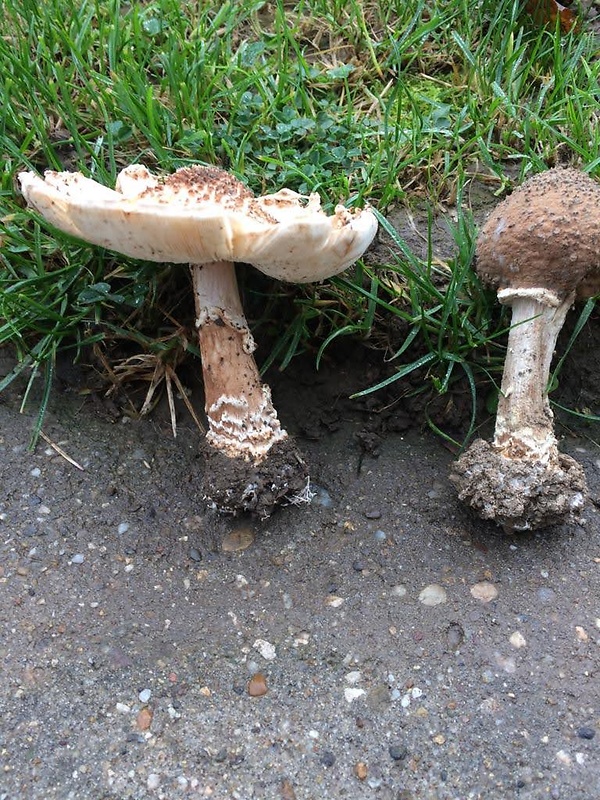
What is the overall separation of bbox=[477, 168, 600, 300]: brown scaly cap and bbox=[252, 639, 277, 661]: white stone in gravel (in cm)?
135

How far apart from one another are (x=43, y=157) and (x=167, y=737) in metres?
2.14

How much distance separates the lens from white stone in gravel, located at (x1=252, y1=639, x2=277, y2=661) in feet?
6.17

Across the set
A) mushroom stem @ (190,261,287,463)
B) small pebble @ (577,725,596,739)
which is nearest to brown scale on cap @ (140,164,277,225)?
mushroom stem @ (190,261,287,463)

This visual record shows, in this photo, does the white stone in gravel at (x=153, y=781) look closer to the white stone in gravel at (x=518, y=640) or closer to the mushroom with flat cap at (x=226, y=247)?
the mushroom with flat cap at (x=226, y=247)

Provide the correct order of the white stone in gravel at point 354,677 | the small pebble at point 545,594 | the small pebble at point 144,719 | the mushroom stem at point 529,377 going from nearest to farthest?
the small pebble at point 144,719, the white stone in gravel at point 354,677, the small pebble at point 545,594, the mushroom stem at point 529,377

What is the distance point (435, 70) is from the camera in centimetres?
292

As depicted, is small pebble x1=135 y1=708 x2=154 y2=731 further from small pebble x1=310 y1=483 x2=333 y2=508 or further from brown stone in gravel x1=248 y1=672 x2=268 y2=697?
small pebble x1=310 y1=483 x2=333 y2=508

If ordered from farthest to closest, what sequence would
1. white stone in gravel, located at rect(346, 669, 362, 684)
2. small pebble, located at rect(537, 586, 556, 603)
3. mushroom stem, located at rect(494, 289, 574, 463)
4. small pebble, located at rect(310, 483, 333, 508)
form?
1. small pebble, located at rect(310, 483, 333, 508)
2. mushroom stem, located at rect(494, 289, 574, 463)
3. small pebble, located at rect(537, 586, 556, 603)
4. white stone in gravel, located at rect(346, 669, 362, 684)

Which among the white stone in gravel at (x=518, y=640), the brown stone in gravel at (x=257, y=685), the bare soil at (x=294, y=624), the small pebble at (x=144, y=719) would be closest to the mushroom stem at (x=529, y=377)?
the bare soil at (x=294, y=624)

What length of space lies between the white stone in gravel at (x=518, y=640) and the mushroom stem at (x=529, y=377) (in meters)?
0.54

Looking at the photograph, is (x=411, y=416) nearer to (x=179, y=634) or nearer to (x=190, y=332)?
(x=190, y=332)

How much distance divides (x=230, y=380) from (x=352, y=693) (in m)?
1.01

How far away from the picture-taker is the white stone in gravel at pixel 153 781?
1.61 meters

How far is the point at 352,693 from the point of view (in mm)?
1796
